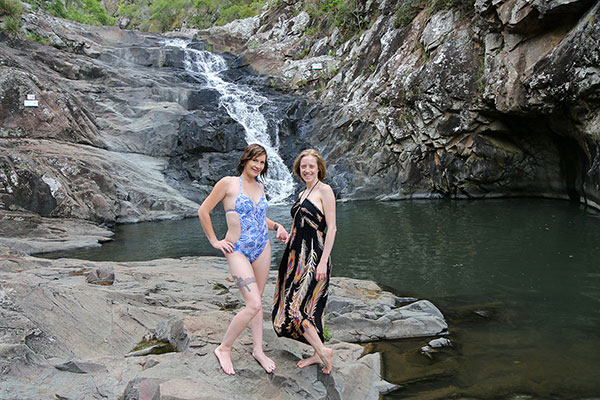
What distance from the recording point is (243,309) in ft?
11.5

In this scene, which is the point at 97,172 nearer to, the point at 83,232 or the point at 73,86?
the point at 83,232

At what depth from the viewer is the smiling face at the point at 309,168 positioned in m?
3.77

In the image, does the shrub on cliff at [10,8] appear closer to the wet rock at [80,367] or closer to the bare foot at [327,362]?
the wet rock at [80,367]

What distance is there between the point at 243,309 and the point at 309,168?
1375mm

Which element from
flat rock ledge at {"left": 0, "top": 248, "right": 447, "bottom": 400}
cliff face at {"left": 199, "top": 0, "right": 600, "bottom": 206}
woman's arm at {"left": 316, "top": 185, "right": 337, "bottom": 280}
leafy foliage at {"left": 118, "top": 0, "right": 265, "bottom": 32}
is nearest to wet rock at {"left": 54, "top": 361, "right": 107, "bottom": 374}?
flat rock ledge at {"left": 0, "top": 248, "right": 447, "bottom": 400}

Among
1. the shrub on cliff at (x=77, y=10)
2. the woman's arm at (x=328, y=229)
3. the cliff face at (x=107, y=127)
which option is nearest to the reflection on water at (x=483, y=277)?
the woman's arm at (x=328, y=229)

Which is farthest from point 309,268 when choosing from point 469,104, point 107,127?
point 107,127

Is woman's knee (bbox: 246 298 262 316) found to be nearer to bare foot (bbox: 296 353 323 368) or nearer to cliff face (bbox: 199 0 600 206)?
bare foot (bbox: 296 353 323 368)

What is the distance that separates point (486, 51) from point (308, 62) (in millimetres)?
15509

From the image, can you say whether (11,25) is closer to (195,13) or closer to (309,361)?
(195,13)

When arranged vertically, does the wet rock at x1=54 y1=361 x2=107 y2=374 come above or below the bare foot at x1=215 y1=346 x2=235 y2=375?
below

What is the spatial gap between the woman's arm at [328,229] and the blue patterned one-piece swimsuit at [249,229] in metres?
0.54

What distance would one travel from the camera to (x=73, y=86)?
2455 centimetres

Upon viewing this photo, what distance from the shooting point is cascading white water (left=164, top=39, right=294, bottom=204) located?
23.4m
